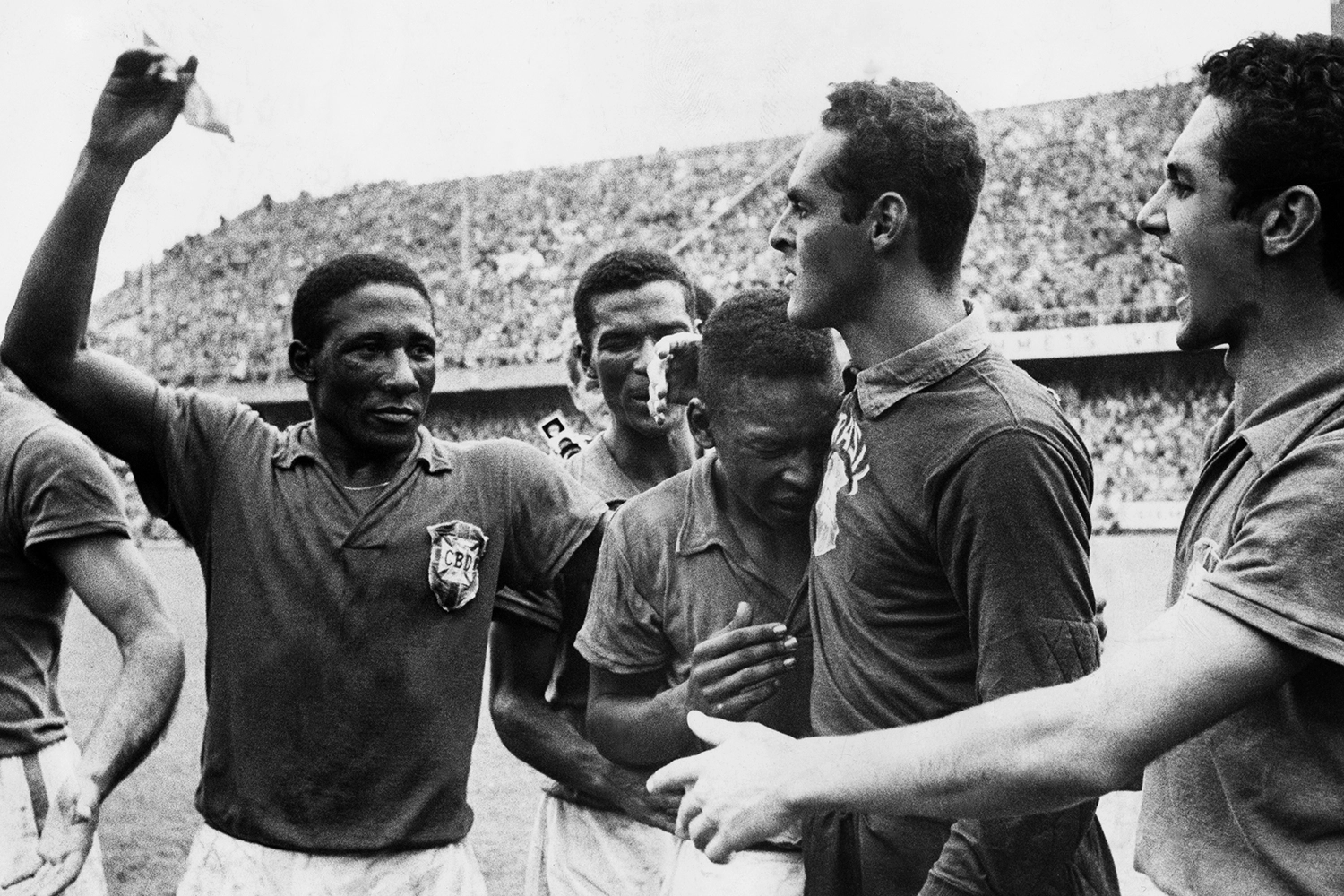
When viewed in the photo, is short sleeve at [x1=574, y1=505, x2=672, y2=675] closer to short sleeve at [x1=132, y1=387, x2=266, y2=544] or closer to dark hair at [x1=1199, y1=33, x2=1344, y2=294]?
short sleeve at [x1=132, y1=387, x2=266, y2=544]

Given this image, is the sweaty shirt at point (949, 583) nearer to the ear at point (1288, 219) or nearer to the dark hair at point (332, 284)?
the ear at point (1288, 219)

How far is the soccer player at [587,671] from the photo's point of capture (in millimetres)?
3018

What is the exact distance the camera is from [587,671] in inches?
123

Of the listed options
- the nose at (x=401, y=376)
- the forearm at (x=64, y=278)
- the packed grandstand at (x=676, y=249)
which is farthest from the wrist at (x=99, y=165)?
the packed grandstand at (x=676, y=249)

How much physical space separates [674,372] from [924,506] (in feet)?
3.59

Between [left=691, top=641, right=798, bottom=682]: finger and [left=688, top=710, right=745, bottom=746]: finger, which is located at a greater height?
[left=688, top=710, right=745, bottom=746]: finger

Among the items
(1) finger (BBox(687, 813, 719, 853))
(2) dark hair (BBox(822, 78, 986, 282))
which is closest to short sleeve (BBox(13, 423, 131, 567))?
(2) dark hair (BBox(822, 78, 986, 282))

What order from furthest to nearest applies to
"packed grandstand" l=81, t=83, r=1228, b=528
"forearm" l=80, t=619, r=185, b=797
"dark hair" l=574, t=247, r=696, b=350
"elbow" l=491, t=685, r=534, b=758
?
"packed grandstand" l=81, t=83, r=1228, b=528 < "dark hair" l=574, t=247, r=696, b=350 < "elbow" l=491, t=685, r=534, b=758 < "forearm" l=80, t=619, r=185, b=797

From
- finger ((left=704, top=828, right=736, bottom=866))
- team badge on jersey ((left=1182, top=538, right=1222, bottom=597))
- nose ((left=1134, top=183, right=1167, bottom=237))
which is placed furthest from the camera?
nose ((left=1134, top=183, right=1167, bottom=237))

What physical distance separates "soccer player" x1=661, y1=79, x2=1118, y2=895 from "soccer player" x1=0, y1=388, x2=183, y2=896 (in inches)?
53.0

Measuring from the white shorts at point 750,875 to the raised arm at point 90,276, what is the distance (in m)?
1.29

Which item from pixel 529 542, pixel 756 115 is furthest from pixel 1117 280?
pixel 529 542

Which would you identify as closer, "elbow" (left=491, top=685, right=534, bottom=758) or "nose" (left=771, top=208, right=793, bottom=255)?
"nose" (left=771, top=208, right=793, bottom=255)

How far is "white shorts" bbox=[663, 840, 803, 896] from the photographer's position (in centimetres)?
226
